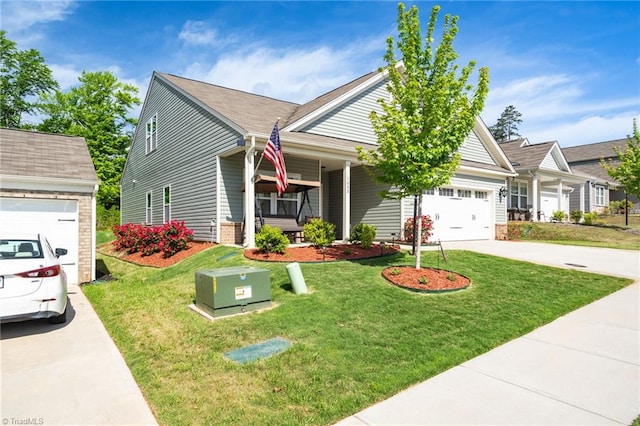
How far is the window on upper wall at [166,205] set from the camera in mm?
16703

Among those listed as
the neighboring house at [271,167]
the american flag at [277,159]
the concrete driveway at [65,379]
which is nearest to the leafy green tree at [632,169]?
the neighboring house at [271,167]

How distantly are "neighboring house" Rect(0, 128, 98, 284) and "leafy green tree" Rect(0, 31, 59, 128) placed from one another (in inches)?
1070

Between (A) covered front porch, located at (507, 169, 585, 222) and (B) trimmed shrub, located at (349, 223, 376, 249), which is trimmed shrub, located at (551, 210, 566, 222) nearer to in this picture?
(A) covered front porch, located at (507, 169, 585, 222)

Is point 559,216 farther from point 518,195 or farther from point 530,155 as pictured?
point 530,155

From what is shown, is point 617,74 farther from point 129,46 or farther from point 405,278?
point 129,46

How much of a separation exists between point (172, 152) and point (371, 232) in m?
10.5

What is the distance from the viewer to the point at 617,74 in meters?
13.9

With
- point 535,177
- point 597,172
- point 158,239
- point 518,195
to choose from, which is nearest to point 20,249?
point 158,239

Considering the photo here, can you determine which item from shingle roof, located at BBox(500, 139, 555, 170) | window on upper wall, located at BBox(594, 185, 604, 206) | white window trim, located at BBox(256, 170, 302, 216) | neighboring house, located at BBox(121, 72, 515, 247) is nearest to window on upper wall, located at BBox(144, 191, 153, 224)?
neighboring house, located at BBox(121, 72, 515, 247)

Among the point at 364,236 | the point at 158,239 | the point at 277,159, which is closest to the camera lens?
the point at 277,159

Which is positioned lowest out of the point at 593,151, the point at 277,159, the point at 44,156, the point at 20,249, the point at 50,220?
the point at 20,249

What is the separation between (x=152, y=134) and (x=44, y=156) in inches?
364

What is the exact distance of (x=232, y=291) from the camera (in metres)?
5.96

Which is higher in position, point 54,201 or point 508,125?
point 508,125
